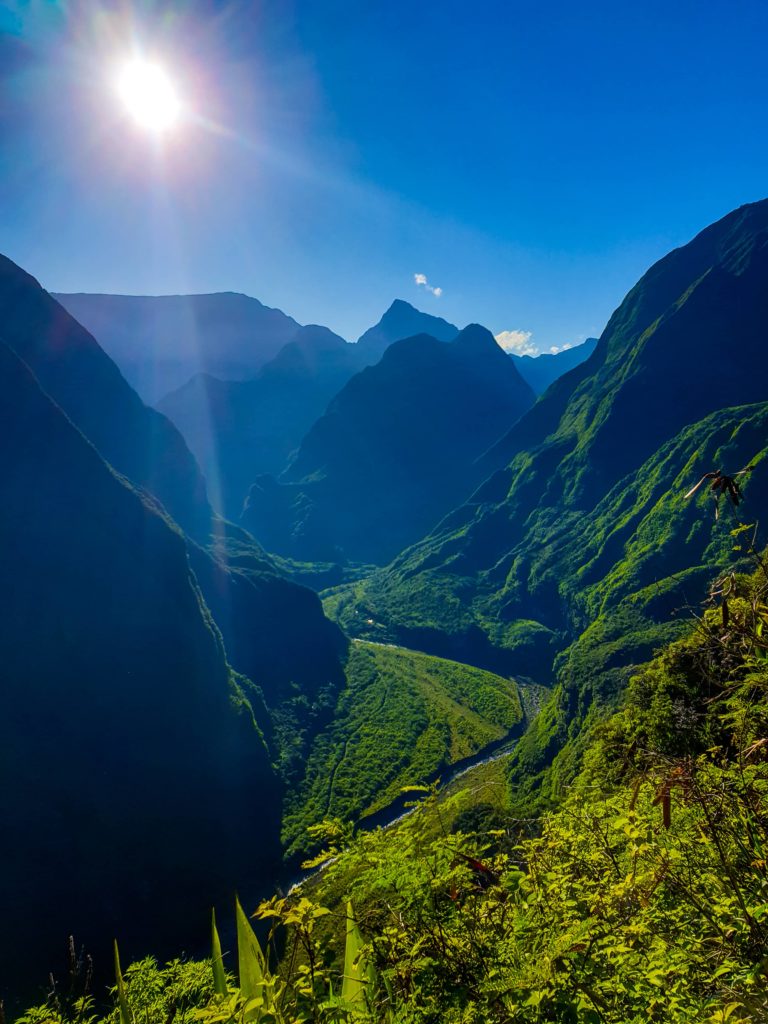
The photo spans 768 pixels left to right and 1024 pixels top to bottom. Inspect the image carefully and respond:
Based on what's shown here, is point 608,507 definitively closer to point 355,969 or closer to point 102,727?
point 102,727

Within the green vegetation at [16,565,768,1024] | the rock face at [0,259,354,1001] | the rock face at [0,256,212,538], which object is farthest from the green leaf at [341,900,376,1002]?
the rock face at [0,256,212,538]

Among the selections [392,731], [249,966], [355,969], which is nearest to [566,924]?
[355,969]

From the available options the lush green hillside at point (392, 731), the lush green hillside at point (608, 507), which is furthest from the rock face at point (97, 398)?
the lush green hillside at point (608, 507)

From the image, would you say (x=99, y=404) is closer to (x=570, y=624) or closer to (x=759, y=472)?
(x=570, y=624)

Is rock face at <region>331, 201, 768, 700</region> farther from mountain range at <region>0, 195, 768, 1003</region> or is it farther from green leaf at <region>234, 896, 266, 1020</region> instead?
green leaf at <region>234, 896, 266, 1020</region>

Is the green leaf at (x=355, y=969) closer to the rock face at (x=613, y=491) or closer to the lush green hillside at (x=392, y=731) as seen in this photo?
the lush green hillside at (x=392, y=731)

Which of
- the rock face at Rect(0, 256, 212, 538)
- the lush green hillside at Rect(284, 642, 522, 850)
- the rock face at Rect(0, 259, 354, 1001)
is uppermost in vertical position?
the rock face at Rect(0, 256, 212, 538)
